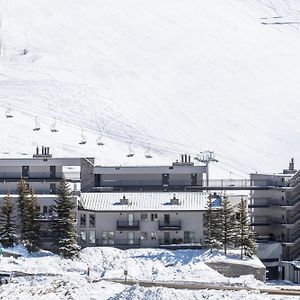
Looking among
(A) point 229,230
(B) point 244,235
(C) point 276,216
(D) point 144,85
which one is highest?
(D) point 144,85

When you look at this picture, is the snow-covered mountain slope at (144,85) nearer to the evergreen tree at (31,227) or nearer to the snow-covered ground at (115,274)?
the evergreen tree at (31,227)

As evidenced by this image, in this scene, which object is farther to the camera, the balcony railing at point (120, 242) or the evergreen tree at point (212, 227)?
the balcony railing at point (120, 242)

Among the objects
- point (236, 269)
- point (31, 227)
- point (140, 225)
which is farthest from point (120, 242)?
point (236, 269)

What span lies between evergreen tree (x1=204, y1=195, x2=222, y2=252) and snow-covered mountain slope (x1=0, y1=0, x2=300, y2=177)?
44659 mm

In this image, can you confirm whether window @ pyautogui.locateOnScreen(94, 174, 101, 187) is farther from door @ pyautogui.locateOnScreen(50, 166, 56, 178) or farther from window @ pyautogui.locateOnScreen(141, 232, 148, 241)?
window @ pyautogui.locateOnScreen(141, 232, 148, 241)

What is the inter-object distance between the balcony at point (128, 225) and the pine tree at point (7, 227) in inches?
307

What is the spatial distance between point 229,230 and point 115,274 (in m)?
11.5

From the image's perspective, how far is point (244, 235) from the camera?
2835 inches

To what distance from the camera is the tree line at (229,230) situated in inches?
2843

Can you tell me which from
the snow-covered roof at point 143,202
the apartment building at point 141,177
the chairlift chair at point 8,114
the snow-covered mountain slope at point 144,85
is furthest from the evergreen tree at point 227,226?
the chairlift chair at point 8,114

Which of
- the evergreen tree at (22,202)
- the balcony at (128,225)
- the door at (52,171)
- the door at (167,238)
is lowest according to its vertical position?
the door at (167,238)

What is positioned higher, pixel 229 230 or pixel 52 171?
pixel 52 171

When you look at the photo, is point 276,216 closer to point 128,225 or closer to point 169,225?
point 169,225

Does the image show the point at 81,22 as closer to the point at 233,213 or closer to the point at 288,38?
the point at 288,38
